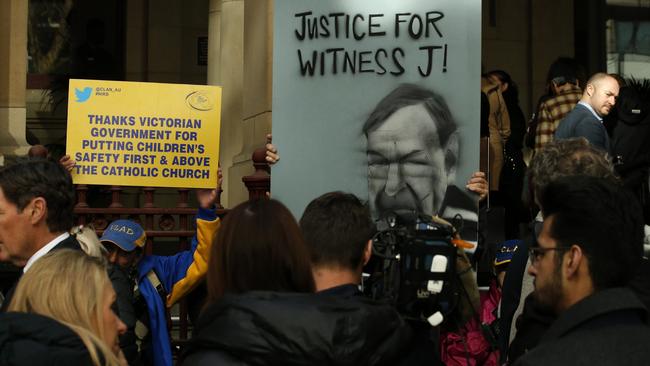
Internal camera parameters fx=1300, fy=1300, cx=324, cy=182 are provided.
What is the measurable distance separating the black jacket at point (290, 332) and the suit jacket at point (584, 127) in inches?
155

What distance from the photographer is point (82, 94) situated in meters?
8.02

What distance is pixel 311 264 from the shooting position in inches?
169

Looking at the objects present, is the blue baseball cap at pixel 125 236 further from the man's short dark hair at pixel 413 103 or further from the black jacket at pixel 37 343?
the black jacket at pixel 37 343

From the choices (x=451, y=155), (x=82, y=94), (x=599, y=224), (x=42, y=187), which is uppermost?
(x=82, y=94)

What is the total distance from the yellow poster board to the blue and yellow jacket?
1.87ft

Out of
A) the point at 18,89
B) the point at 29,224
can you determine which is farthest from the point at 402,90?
the point at 18,89

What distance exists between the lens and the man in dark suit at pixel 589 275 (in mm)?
3365

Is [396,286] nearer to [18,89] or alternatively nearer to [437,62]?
Result: [437,62]

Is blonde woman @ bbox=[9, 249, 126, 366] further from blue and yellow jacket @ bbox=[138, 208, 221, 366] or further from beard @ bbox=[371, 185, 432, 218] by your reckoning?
blue and yellow jacket @ bbox=[138, 208, 221, 366]

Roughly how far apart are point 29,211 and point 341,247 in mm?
1367

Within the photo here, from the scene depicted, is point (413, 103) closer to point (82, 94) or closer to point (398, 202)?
point (398, 202)

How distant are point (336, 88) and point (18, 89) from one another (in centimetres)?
525

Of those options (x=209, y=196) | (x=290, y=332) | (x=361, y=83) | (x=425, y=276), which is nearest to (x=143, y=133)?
(x=209, y=196)

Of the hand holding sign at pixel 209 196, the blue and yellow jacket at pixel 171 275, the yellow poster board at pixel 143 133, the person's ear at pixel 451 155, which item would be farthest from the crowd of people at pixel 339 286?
the yellow poster board at pixel 143 133
